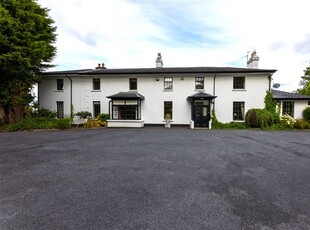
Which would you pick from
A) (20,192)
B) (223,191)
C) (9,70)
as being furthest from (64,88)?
(223,191)

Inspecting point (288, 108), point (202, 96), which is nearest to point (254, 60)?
point (288, 108)

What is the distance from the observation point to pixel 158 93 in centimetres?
2025

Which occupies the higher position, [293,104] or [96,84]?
[96,84]

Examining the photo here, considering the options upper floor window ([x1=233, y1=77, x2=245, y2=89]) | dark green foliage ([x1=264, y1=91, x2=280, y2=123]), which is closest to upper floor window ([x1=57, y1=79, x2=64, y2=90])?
upper floor window ([x1=233, y1=77, x2=245, y2=89])

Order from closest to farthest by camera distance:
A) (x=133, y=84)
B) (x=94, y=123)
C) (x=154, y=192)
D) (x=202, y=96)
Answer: (x=154, y=192), (x=202, y=96), (x=94, y=123), (x=133, y=84)

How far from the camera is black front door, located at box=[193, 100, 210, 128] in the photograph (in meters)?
19.0

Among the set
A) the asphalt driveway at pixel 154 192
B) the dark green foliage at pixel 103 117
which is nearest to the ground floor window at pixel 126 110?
the dark green foliage at pixel 103 117

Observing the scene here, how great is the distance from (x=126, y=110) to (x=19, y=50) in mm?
11566

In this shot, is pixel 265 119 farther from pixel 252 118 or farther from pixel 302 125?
pixel 302 125

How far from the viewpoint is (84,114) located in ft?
67.8

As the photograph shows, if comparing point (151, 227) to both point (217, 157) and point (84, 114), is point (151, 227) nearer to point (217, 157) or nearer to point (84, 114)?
point (217, 157)

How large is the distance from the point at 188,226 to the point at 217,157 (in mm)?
4526

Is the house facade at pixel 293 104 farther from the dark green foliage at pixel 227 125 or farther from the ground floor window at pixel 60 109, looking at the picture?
the ground floor window at pixel 60 109

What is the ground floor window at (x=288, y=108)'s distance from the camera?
64.4 ft
